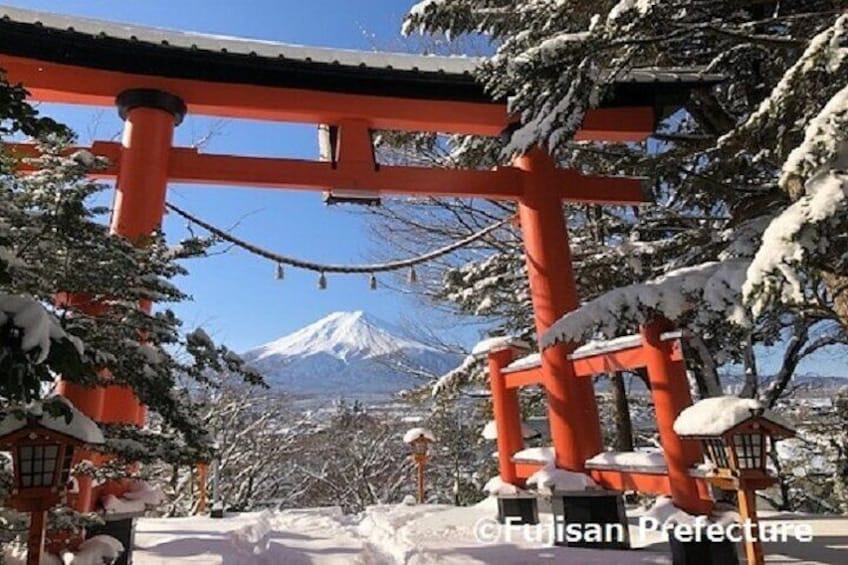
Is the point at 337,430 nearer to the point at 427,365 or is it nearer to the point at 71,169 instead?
the point at 427,365

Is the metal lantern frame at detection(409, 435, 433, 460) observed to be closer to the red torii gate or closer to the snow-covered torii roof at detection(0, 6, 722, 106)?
the red torii gate

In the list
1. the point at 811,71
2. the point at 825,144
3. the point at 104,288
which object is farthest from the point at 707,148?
the point at 104,288

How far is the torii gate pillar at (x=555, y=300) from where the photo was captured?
5.27 m

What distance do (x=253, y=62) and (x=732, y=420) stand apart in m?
4.60

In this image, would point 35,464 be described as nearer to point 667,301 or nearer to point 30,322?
point 30,322

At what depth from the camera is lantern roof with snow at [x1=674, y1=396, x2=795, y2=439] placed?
3.21 meters

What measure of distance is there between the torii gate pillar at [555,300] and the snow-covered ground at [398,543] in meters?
0.93

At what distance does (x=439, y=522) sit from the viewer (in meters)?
6.21

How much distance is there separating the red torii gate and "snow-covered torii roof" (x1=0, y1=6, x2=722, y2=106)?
0.01 meters

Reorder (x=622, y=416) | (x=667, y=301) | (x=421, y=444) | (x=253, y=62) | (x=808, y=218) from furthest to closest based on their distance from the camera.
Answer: (x=421, y=444), (x=622, y=416), (x=253, y=62), (x=667, y=301), (x=808, y=218)

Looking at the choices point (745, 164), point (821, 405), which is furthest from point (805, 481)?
point (745, 164)

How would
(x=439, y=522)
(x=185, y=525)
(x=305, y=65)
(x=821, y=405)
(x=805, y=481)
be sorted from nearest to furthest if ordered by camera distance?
(x=305, y=65) → (x=439, y=522) → (x=185, y=525) → (x=805, y=481) → (x=821, y=405)

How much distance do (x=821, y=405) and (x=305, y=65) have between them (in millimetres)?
11771

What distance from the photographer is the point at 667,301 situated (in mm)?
3912
